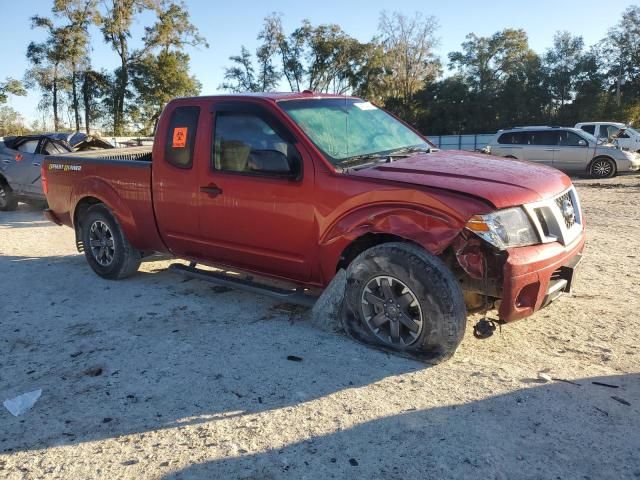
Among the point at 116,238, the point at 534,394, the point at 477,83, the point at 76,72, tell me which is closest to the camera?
the point at 534,394

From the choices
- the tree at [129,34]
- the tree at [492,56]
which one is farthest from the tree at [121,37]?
the tree at [492,56]

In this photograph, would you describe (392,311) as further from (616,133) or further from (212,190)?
(616,133)

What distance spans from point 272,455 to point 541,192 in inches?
95.7

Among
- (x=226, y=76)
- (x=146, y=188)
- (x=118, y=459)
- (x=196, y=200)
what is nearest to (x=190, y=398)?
(x=118, y=459)

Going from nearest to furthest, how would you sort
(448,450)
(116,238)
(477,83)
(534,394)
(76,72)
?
(448,450) → (534,394) → (116,238) → (76,72) → (477,83)

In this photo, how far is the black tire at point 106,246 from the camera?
5867 millimetres

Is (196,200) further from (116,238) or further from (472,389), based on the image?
(472,389)

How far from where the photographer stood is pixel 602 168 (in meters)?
18.0

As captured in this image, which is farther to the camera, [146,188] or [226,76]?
[226,76]

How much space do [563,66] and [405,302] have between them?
49.0 m

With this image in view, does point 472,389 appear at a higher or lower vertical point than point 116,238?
lower

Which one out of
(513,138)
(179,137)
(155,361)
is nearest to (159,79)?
(513,138)

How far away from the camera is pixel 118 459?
281 cm

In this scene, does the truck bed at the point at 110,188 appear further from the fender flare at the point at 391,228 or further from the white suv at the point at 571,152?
the white suv at the point at 571,152
